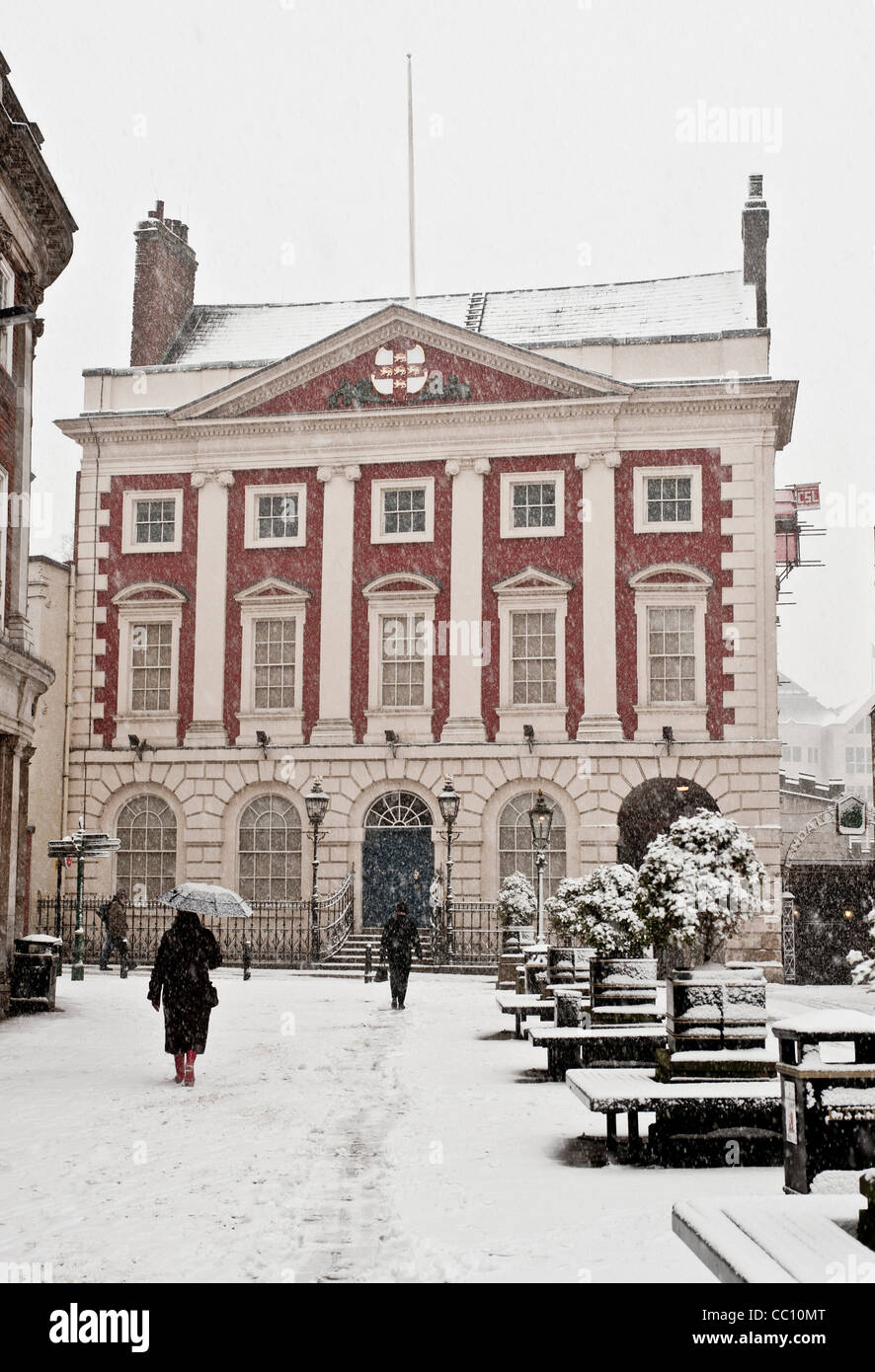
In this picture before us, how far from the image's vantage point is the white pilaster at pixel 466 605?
36969 mm

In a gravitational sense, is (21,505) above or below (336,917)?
above

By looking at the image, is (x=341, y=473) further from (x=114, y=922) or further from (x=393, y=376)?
(x=114, y=922)

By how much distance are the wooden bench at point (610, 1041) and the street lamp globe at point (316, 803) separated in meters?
20.9

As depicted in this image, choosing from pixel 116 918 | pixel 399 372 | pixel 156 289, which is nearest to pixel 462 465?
pixel 399 372

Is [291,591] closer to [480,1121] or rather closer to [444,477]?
[444,477]

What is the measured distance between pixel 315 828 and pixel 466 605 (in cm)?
664

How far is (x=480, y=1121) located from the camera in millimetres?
11812

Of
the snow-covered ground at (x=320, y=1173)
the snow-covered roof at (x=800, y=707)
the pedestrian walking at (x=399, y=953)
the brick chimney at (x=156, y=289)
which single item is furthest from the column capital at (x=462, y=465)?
the snow-covered roof at (x=800, y=707)

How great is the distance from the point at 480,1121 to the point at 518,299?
3395 cm

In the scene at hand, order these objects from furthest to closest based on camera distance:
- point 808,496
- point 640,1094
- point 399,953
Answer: point 808,496
point 399,953
point 640,1094

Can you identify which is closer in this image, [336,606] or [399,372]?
[336,606]

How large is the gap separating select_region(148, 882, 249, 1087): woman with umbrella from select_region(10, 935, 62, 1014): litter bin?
7445 millimetres

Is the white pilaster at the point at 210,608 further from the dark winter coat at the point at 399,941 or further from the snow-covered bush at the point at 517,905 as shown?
the dark winter coat at the point at 399,941

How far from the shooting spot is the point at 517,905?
30.7 meters
